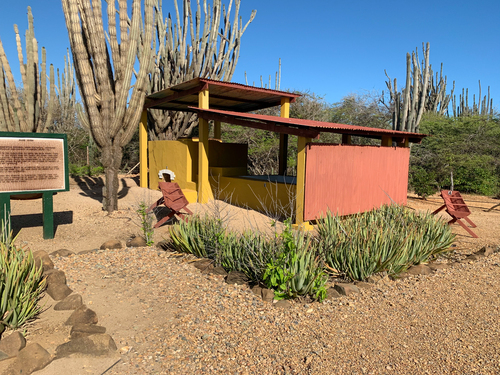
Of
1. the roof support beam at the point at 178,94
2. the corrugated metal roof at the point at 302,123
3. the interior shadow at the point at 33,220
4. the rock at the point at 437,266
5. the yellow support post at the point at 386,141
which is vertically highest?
the roof support beam at the point at 178,94

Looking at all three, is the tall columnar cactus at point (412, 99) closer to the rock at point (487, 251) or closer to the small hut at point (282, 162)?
the small hut at point (282, 162)

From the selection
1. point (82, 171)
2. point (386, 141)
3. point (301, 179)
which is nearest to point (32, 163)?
point (301, 179)

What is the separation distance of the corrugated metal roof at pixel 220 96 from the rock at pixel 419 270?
698 centimetres

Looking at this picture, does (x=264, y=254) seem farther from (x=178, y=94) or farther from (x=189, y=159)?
(x=178, y=94)

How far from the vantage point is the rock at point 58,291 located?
12.8 ft

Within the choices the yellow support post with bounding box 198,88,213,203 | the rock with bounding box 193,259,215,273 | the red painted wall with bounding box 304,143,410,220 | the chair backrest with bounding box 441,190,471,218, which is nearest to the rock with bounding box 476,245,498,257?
the chair backrest with bounding box 441,190,471,218

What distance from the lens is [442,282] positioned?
14.9 ft

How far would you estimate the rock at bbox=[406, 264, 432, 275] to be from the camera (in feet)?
16.1

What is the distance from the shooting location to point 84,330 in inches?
123

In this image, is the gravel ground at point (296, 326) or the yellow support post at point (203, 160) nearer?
the gravel ground at point (296, 326)

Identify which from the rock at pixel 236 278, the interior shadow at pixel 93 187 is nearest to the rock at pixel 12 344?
the rock at pixel 236 278

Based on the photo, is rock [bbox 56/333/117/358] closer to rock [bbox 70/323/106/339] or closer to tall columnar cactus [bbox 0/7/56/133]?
rock [bbox 70/323/106/339]

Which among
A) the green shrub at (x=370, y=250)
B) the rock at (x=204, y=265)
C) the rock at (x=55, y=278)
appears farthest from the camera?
the rock at (x=204, y=265)

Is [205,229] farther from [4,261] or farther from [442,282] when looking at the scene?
[442,282]
